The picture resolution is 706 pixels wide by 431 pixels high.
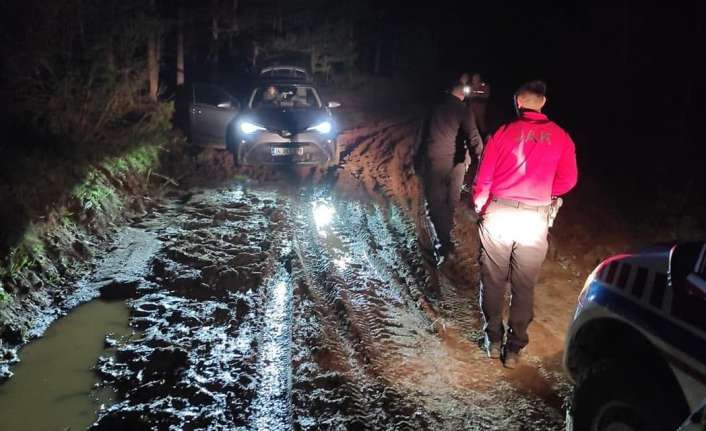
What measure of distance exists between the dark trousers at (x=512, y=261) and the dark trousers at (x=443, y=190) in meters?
2.08

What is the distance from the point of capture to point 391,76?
35.4 metres

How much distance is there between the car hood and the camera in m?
9.50

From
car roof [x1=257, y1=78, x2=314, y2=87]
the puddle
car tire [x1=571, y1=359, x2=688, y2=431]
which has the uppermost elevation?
car roof [x1=257, y1=78, x2=314, y2=87]

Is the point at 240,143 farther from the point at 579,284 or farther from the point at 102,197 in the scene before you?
the point at 579,284

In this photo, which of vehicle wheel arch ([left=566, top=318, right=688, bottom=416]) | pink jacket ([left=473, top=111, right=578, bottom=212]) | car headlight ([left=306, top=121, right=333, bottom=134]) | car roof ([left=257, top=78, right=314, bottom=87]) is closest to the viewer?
vehicle wheel arch ([left=566, top=318, right=688, bottom=416])

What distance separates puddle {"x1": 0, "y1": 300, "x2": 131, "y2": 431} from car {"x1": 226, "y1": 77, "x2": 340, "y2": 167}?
489 centimetres

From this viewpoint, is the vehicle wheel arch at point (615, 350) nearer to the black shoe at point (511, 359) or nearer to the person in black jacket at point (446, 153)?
the black shoe at point (511, 359)

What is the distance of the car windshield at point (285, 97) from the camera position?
33.5ft

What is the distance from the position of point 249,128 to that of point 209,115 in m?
1.51

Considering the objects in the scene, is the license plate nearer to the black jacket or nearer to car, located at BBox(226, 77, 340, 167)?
car, located at BBox(226, 77, 340, 167)

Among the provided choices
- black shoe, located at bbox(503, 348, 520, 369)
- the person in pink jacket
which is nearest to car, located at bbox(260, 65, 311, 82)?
the person in pink jacket

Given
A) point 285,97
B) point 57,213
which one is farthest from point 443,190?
point 285,97

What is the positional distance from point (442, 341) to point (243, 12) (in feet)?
59.2

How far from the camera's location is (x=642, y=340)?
2521 millimetres
